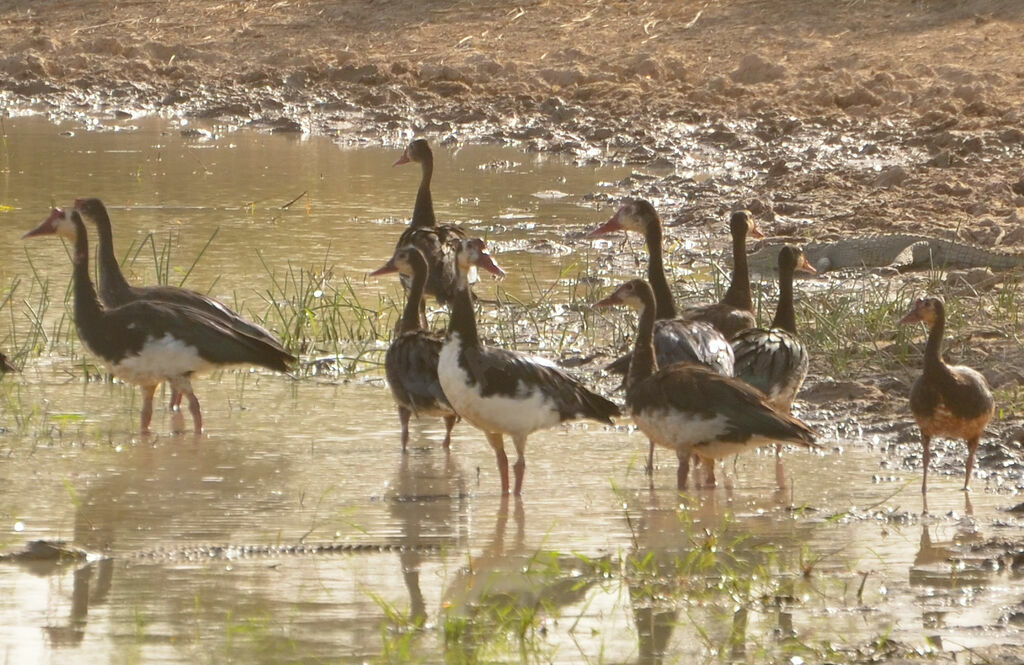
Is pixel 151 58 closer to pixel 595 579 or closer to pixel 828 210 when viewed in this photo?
pixel 828 210

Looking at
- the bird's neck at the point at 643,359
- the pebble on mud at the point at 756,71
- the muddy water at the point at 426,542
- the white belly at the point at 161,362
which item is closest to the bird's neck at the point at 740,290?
the muddy water at the point at 426,542

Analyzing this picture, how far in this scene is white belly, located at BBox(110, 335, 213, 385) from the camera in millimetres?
8922

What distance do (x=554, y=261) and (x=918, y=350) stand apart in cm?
442

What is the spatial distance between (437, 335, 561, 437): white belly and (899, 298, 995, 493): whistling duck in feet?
5.42

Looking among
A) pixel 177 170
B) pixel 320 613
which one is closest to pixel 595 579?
pixel 320 613

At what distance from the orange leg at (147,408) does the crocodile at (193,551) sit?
7.51 feet

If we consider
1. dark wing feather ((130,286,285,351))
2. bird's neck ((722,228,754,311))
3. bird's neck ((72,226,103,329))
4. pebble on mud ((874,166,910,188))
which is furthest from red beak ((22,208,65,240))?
pebble on mud ((874,166,910,188))

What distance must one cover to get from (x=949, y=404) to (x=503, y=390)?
1.97 metres

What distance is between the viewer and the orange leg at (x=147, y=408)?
8867 mm

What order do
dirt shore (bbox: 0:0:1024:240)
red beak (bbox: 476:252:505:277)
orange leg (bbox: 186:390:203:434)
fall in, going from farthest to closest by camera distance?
1. dirt shore (bbox: 0:0:1024:240)
2. orange leg (bbox: 186:390:203:434)
3. red beak (bbox: 476:252:505:277)

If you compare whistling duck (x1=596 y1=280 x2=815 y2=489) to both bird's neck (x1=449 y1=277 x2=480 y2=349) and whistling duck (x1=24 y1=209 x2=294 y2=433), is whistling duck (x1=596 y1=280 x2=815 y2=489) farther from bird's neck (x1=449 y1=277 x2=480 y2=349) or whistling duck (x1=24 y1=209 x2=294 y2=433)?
whistling duck (x1=24 y1=209 x2=294 y2=433)

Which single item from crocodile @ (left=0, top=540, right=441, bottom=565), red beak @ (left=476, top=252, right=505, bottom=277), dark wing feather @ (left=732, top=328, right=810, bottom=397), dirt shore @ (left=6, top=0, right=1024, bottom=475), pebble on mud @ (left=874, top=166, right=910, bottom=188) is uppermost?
dirt shore @ (left=6, top=0, right=1024, bottom=475)

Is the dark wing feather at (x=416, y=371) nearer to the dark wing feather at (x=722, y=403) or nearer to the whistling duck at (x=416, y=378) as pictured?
the whistling duck at (x=416, y=378)

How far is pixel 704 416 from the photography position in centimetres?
746
